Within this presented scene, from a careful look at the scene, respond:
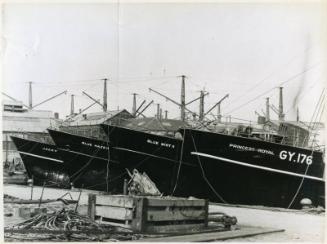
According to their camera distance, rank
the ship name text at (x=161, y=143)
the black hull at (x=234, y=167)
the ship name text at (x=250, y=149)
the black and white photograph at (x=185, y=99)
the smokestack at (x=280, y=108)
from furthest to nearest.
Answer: the ship name text at (x=161, y=143) < the ship name text at (x=250, y=149) < the black hull at (x=234, y=167) < the smokestack at (x=280, y=108) < the black and white photograph at (x=185, y=99)

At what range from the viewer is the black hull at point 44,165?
941 cm

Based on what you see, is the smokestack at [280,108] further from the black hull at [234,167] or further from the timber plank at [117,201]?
the timber plank at [117,201]

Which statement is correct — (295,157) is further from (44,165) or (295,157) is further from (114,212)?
(44,165)

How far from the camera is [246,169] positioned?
7957 millimetres

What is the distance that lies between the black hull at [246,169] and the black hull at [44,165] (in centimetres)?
267

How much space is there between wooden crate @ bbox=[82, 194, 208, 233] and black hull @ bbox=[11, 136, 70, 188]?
10.4 ft

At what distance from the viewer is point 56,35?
21.6 ft

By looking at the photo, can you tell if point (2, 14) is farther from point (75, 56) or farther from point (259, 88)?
point (259, 88)

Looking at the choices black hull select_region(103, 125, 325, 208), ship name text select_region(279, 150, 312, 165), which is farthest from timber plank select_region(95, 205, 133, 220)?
ship name text select_region(279, 150, 312, 165)

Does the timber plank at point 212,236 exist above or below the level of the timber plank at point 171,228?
below

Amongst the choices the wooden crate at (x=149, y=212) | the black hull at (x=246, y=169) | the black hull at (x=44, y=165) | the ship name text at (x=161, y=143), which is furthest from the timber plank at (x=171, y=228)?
the black hull at (x=44, y=165)

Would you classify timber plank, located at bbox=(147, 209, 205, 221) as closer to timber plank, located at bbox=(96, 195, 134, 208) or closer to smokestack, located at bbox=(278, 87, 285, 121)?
timber plank, located at bbox=(96, 195, 134, 208)

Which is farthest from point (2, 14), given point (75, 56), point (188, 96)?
point (188, 96)

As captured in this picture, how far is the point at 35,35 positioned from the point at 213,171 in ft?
11.7
